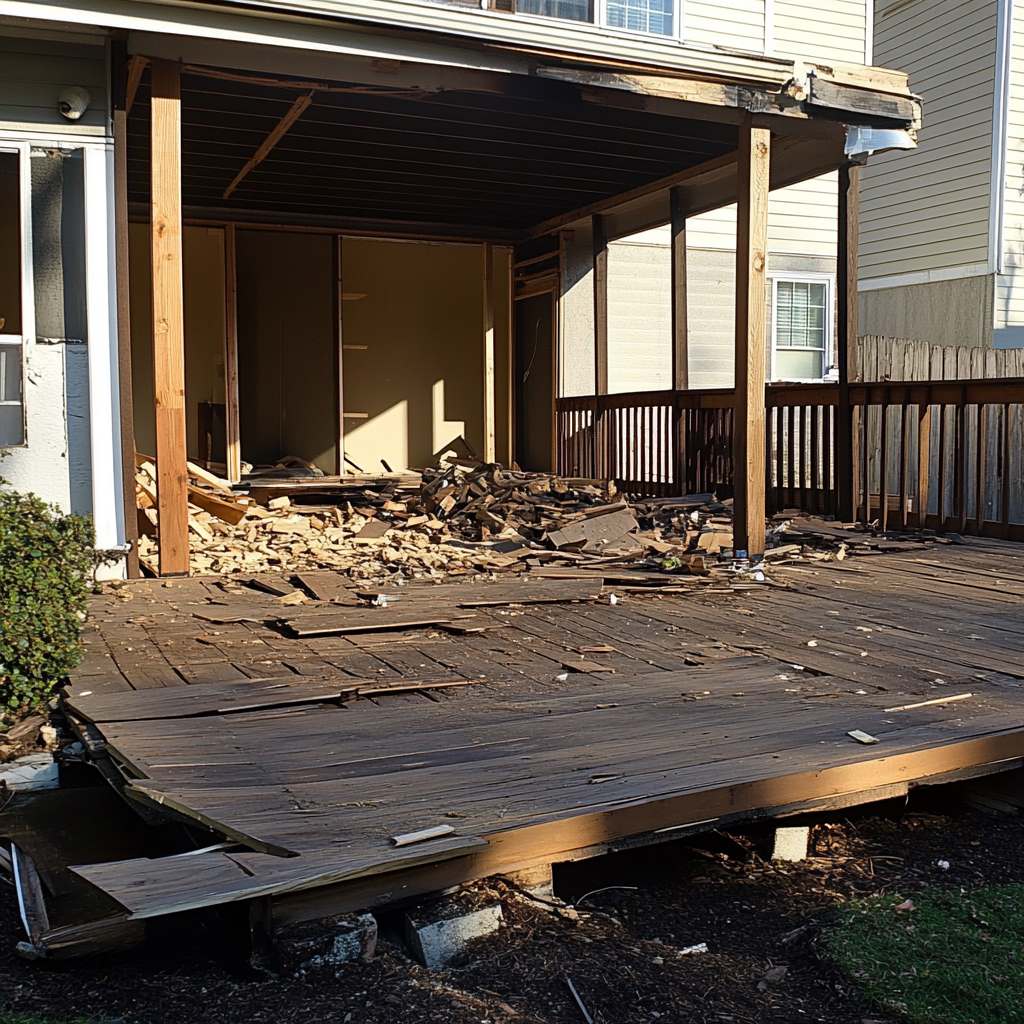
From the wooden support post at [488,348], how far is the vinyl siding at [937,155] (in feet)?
27.3

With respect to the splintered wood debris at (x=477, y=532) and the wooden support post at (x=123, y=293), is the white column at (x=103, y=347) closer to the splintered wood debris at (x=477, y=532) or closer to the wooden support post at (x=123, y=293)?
the wooden support post at (x=123, y=293)

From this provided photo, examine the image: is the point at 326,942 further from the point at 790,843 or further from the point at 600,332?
the point at 600,332

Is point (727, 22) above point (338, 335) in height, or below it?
above

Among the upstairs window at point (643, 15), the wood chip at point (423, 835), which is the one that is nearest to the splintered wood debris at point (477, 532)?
the wood chip at point (423, 835)

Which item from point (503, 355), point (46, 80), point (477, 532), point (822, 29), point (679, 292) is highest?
point (822, 29)

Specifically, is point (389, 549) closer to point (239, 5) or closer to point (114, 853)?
point (239, 5)

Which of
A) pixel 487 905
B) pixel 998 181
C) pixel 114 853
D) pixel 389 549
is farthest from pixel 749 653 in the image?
pixel 998 181

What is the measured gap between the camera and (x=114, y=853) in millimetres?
3475

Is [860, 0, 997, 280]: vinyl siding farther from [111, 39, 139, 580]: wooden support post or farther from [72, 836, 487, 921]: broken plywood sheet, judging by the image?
[72, 836, 487, 921]: broken plywood sheet

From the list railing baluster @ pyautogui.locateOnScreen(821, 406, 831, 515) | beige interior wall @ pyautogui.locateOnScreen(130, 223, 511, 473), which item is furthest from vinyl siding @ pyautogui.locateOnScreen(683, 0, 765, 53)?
railing baluster @ pyautogui.locateOnScreen(821, 406, 831, 515)

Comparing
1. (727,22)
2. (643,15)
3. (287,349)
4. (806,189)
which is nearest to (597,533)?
(643,15)

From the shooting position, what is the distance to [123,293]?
7164 millimetres

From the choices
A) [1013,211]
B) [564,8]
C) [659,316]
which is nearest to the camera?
[564,8]

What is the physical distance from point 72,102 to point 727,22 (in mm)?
8680
